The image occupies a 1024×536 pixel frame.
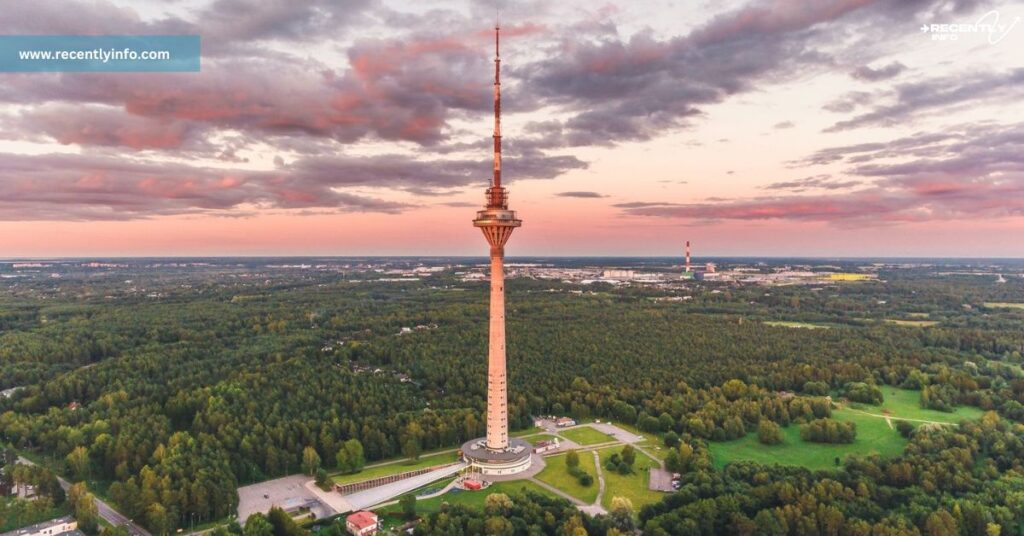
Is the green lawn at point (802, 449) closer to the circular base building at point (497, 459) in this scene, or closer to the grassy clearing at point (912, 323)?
the circular base building at point (497, 459)

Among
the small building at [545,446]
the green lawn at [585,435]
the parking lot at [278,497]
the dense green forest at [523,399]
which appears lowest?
the parking lot at [278,497]

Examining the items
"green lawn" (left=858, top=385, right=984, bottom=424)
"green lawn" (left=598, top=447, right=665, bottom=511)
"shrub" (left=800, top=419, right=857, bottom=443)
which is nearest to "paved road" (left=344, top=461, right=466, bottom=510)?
"green lawn" (left=598, top=447, right=665, bottom=511)

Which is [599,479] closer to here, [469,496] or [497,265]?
[469,496]

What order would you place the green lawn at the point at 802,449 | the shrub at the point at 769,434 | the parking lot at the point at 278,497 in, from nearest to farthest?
1. the parking lot at the point at 278,497
2. the green lawn at the point at 802,449
3. the shrub at the point at 769,434

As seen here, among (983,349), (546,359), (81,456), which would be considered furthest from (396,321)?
(983,349)

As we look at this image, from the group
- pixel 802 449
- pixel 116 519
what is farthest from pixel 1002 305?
pixel 116 519

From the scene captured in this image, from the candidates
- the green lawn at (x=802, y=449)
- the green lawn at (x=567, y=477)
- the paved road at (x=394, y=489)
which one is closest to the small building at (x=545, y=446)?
the green lawn at (x=567, y=477)
